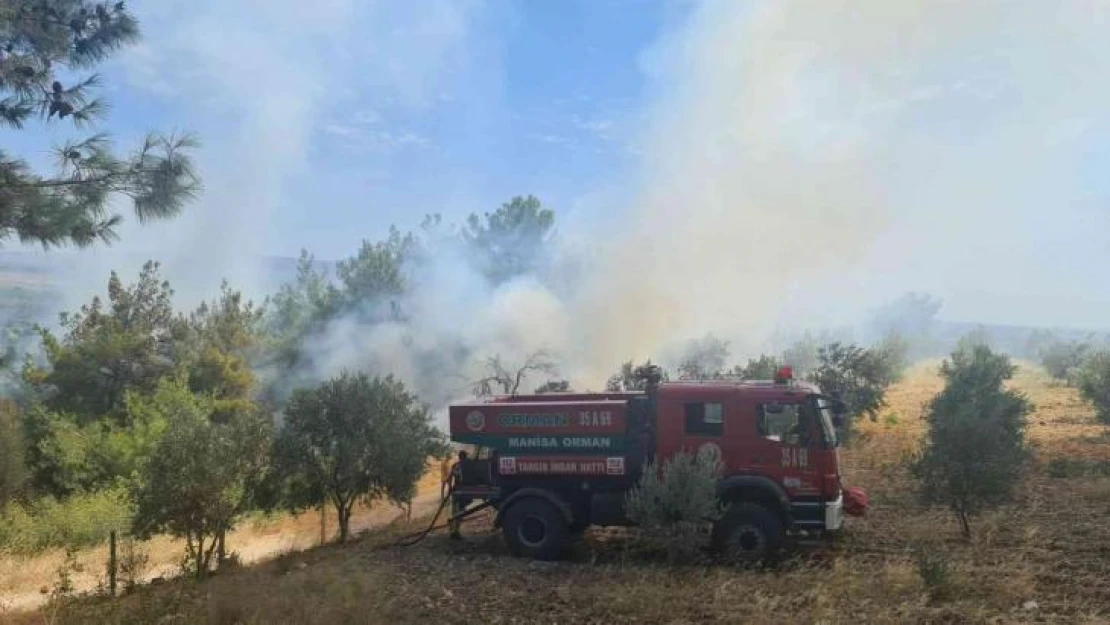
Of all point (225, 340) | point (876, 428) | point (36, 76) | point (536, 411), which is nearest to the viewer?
point (36, 76)

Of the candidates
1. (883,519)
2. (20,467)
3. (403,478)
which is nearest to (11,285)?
(20,467)

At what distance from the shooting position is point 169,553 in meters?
16.3

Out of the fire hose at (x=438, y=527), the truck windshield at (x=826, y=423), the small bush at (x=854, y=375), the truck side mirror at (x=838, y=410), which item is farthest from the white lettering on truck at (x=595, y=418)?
the small bush at (x=854, y=375)

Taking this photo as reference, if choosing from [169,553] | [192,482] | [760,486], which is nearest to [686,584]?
[760,486]

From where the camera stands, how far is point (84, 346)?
2892 cm

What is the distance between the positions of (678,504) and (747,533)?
1.30 m

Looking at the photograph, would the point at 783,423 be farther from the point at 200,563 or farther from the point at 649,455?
the point at 200,563

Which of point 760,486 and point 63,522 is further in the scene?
point 63,522

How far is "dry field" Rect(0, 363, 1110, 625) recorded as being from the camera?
7.50 meters

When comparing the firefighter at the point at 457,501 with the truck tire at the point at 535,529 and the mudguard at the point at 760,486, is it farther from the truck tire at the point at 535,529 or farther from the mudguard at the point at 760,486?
the mudguard at the point at 760,486

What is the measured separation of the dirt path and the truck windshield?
8.61m

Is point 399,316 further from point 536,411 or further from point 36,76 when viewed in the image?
point 36,76

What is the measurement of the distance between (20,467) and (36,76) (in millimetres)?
18849

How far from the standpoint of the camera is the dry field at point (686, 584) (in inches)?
295
